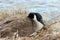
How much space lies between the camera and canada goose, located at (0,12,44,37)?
6.47m

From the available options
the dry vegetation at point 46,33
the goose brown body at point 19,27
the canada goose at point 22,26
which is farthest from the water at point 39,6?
the goose brown body at point 19,27

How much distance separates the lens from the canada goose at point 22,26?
6475mm

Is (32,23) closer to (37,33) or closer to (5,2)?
(37,33)

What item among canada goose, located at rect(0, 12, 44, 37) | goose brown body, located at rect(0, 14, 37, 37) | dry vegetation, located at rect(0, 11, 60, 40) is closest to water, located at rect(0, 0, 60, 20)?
dry vegetation, located at rect(0, 11, 60, 40)

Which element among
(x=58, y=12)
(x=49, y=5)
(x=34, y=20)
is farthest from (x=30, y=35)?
(x=49, y=5)

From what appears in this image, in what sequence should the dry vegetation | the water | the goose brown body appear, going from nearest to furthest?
the dry vegetation → the goose brown body → the water

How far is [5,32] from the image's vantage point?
642cm

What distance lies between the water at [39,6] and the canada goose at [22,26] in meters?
1.53

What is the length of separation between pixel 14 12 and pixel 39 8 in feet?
5.20

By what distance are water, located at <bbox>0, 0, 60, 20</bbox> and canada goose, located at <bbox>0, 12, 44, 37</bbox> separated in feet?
5.02

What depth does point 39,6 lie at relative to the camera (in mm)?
10664

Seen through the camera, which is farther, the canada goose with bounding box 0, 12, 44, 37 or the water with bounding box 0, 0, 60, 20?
the water with bounding box 0, 0, 60, 20

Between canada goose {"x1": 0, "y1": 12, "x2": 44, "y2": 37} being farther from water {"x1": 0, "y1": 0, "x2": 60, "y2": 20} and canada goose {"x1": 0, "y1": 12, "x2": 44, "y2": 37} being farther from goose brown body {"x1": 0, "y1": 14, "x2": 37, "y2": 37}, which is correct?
water {"x1": 0, "y1": 0, "x2": 60, "y2": 20}

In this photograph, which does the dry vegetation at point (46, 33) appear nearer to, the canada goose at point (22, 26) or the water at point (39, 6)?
the canada goose at point (22, 26)
